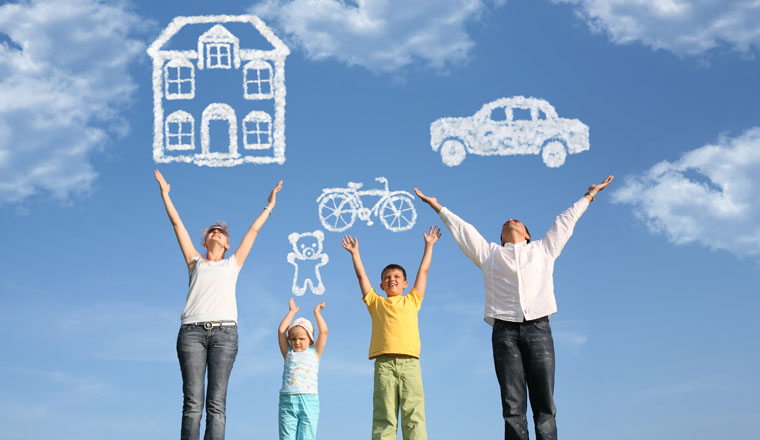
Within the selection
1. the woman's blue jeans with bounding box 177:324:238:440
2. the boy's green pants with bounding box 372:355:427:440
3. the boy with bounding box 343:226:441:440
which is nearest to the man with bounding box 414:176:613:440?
the boy with bounding box 343:226:441:440

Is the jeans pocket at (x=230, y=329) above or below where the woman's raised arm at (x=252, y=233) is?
below

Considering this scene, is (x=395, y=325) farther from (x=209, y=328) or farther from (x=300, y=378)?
(x=209, y=328)

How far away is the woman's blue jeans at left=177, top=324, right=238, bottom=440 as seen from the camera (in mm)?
7741

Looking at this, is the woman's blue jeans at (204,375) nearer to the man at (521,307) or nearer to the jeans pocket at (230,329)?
the jeans pocket at (230,329)

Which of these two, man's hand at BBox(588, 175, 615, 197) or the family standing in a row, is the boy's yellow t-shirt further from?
man's hand at BBox(588, 175, 615, 197)

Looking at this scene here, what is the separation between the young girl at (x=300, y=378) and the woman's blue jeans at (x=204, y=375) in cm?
155

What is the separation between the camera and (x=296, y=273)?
11117mm

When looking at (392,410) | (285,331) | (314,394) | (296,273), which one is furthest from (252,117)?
(392,410)

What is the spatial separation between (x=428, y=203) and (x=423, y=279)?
949 millimetres

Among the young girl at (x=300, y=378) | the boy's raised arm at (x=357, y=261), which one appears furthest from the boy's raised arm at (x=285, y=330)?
the boy's raised arm at (x=357, y=261)

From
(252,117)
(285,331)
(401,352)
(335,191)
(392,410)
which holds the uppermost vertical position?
(252,117)

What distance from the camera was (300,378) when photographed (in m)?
9.38

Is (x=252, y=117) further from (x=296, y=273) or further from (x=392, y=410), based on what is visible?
(x=392, y=410)

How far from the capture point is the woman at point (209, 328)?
25.5 ft
